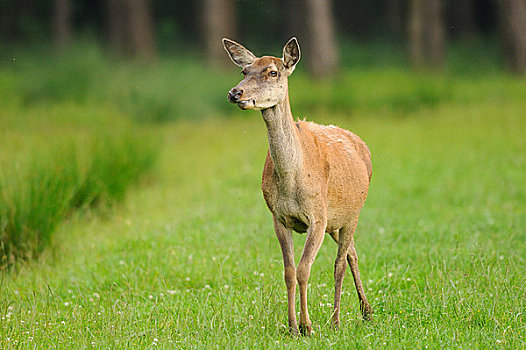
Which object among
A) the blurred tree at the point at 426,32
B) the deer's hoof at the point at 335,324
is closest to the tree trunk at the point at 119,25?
the blurred tree at the point at 426,32

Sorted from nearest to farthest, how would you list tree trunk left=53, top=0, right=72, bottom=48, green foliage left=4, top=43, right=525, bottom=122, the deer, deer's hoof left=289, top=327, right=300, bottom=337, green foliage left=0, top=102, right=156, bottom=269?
the deer → deer's hoof left=289, top=327, right=300, bottom=337 → green foliage left=0, top=102, right=156, bottom=269 → green foliage left=4, top=43, right=525, bottom=122 → tree trunk left=53, top=0, right=72, bottom=48

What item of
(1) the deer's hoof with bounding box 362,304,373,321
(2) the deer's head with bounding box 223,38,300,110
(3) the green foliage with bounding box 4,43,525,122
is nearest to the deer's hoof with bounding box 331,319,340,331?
(1) the deer's hoof with bounding box 362,304,373,321

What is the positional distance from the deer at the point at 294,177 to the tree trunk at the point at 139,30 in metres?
19.6

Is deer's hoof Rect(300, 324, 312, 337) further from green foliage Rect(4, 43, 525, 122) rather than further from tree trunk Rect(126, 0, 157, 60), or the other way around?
tree trunk Rect(126, 0, 157, 60)

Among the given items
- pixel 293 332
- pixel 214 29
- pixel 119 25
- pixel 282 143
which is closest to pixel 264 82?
pixel 282 143

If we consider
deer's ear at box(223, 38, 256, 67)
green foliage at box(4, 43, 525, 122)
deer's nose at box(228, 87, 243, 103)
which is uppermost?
deer's ear at box(223, 38, 256, 67)

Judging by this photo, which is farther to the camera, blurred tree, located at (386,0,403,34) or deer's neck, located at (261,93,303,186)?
blurred tree, located at (386,0,403,34)

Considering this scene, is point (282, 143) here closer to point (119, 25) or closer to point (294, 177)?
point (294, 177)

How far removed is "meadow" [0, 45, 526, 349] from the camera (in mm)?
5668

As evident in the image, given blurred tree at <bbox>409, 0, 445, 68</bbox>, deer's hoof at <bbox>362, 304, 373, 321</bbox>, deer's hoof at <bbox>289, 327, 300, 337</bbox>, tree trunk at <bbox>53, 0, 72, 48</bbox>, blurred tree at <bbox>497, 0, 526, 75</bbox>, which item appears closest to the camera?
deer's hoof at <bbox>289, 327, 300, 337</bbox>

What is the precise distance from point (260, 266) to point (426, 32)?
19605 millimetres

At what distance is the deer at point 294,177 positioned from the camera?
17.1 ft

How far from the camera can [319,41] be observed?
72.3ft

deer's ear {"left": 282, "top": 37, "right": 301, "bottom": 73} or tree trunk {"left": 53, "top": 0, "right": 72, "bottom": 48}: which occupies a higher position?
deer's ear {"left": 282, "top": 37, "right": 301, "bottom": 73}
